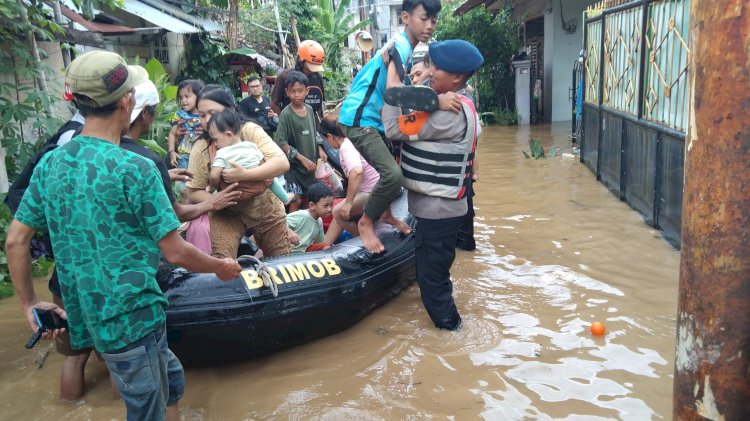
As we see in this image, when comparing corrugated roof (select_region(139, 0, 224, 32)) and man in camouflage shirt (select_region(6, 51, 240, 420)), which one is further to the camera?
corrugated roof (select_region(139, 0, 224, 32))

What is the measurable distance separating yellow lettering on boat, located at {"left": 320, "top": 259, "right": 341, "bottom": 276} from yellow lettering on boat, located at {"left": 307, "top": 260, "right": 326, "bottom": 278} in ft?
0.13

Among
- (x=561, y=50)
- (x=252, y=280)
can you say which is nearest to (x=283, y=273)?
(x=252, y=280)

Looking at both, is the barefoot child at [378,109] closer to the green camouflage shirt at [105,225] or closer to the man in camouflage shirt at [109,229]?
the man in camouflage shirt at [109,229]

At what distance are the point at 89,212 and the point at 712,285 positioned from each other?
2.04 meters

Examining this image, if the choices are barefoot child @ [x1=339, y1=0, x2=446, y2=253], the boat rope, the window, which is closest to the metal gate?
barefoot child @ [x1=339, y1=0, x2=446, y2=253]

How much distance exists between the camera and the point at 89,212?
6.88ft

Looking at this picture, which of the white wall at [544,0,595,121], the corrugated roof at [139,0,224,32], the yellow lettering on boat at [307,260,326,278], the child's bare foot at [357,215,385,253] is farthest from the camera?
the white wall at [544,0,595,121]

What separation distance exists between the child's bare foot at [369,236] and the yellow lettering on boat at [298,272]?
1.81ft

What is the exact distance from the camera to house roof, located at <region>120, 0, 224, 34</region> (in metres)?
8.83

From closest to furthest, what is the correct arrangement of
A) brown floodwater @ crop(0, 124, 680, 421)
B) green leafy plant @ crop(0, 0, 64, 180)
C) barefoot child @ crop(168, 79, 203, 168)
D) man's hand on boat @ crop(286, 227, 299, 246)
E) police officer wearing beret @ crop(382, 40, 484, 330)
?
brown floodwater @ crop(0, 124, 680, 421)
police officer wearing beret @ crop(382, 40, 484, 330)
man's hand on boat @ crop(286, 227, 299, 246)
barefoot child @ crop(168, 79, 203, 168)
green leafy plant @ crop(0, 0, 64, 180)

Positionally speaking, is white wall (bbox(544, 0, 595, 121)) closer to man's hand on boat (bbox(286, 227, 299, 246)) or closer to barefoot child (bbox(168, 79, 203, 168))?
barefoot child (bbox(168, 79, 203, 168))

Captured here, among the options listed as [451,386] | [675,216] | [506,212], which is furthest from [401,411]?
[506,212]

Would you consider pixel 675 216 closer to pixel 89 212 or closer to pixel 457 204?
pixel 457 204

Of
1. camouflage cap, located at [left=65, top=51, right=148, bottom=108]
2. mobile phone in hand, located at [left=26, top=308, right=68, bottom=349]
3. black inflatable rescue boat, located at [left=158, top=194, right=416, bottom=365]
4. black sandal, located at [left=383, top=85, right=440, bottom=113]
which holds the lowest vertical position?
black inflatable rescue boat, located at [left=158, top=194, right=416, bottom=365]
